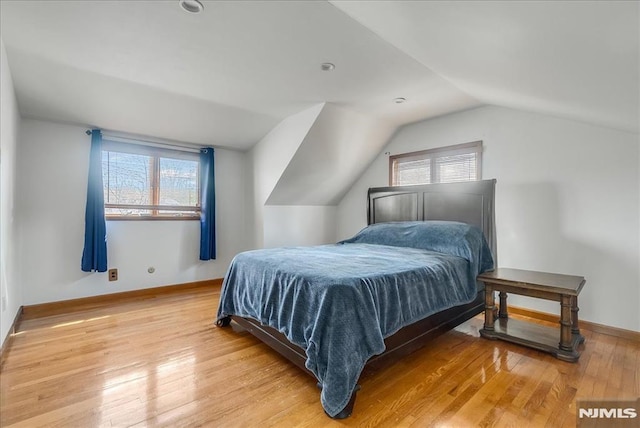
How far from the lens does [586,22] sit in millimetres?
1095

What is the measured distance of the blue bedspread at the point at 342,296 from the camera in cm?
163

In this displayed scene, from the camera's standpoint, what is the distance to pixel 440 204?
344 centimetres

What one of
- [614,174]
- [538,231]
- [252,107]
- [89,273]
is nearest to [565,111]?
[614,174]

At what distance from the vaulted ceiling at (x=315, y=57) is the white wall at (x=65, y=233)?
0.33m

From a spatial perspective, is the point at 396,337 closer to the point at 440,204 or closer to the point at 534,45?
the point at 534,45

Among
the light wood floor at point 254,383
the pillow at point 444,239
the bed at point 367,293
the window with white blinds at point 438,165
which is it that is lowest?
the light wood floor at point 254,383

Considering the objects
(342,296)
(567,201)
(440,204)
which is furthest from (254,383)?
(567,201)

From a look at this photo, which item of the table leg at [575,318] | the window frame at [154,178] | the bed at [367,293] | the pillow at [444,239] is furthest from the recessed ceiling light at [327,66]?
the table leg at [575,318]

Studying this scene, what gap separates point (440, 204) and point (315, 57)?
6.97 ft

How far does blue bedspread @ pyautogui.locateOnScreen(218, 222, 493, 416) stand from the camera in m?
1.63

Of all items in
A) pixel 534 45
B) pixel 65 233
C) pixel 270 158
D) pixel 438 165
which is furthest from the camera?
pixel 270 158

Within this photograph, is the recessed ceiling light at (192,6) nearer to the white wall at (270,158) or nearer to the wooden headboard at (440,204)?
the white wall at (270,158)

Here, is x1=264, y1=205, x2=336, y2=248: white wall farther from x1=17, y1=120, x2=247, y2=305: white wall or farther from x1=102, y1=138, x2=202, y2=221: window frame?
x1=17, y1=120, x2=247, y2=305: white wall

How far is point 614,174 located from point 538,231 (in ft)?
2.46
